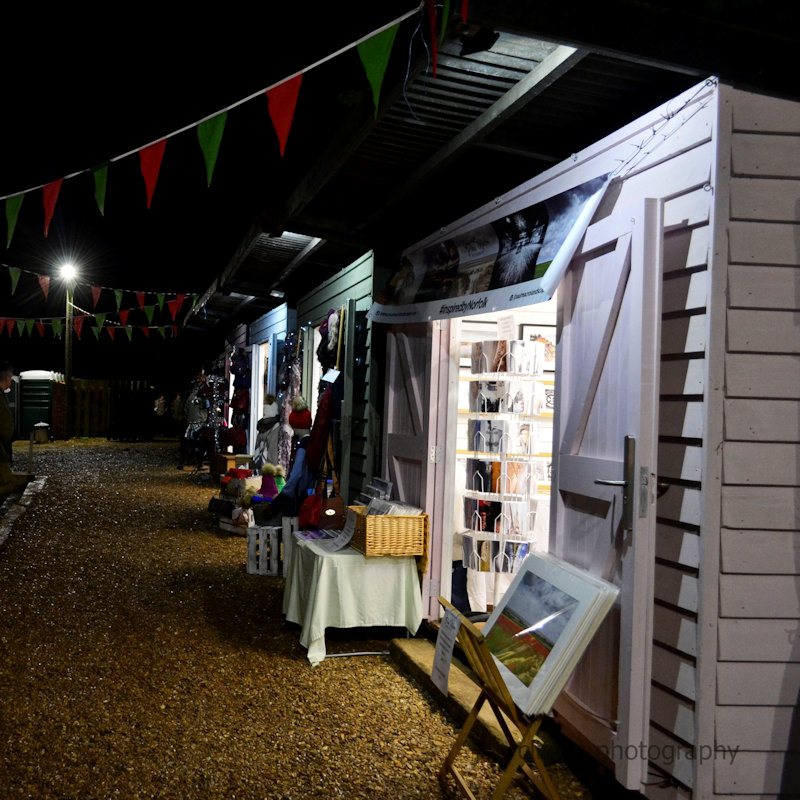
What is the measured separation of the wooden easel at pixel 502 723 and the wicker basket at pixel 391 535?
1.51 meters

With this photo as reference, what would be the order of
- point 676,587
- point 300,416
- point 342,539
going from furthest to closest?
point 300,416, point 342,539, point 676,587

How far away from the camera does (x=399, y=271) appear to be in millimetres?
5395

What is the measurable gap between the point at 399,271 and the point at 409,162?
3.33 ft

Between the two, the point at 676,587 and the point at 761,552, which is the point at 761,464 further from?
the point at 676,587

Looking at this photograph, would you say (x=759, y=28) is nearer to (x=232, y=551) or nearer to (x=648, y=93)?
(x=648, y=93)

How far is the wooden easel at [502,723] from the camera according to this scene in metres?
2.55

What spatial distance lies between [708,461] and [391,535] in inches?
92.4

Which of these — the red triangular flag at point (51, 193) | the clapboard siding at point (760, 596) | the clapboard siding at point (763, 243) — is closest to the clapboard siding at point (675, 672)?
the clapboard siding at point (760, 596)

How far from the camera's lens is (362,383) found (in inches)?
259

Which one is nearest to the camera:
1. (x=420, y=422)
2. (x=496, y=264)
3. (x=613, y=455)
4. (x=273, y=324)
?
(x=613, y=455)

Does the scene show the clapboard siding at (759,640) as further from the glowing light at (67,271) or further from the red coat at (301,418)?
the glowing light at (67,271)

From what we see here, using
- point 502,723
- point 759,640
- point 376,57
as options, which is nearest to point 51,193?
point 376,57

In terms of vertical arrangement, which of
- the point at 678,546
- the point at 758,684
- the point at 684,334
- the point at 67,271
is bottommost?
the point at 758,684

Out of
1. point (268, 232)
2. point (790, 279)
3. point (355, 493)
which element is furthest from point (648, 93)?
point (355, 493)
